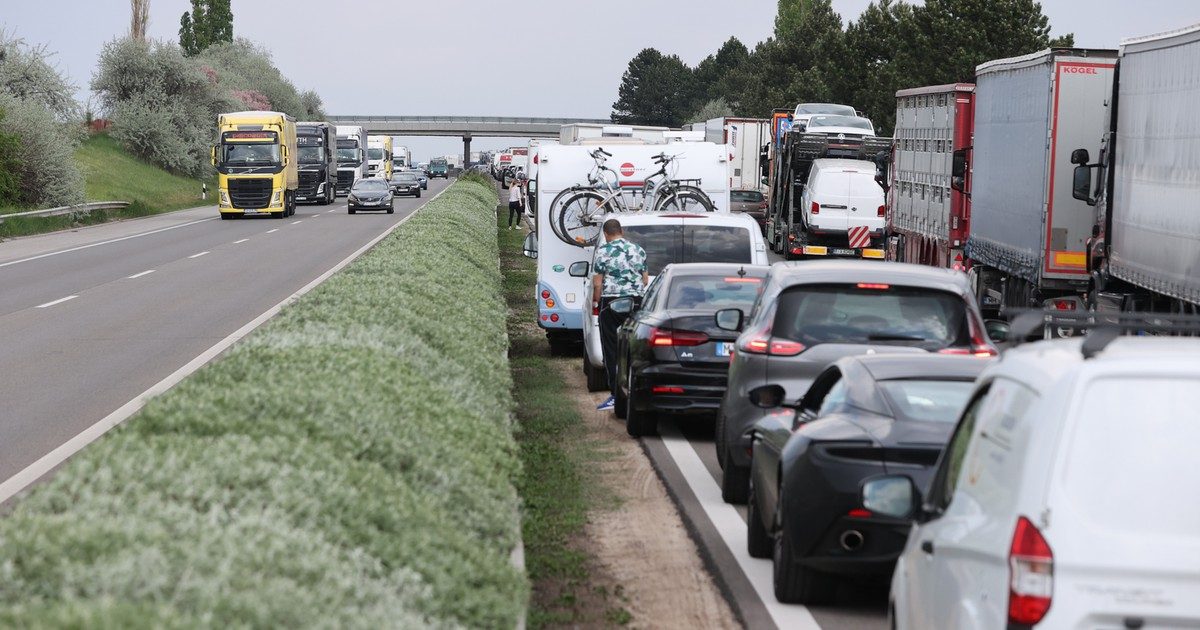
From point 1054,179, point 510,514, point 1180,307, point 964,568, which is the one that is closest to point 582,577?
point 510,514

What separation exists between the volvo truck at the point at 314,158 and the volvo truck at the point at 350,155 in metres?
11.3

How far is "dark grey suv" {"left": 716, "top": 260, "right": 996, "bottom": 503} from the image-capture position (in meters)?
9.59

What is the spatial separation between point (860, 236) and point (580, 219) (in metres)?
16.3

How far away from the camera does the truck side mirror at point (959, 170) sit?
24.6m

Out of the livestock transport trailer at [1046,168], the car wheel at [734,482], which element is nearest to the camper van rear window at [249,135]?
the livestock transport trailer at [1046,168]

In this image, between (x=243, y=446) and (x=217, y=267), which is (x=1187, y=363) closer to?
(x=243, y=446)

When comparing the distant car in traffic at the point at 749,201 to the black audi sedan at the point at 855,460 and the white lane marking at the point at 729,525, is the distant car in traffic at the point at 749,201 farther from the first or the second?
the black audi sedan at the point at 855,460

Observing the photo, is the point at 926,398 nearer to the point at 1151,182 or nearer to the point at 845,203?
the point at 1151,182

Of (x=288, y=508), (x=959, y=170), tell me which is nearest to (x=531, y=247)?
(x=959, y=170)

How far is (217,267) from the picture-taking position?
A: 31.4 meters

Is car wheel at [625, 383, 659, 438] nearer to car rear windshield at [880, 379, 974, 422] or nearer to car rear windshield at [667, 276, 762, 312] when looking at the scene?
car rear windshield at [667, 276, 762, 312]

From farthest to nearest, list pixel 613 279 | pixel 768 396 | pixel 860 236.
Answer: pixel 860 236 → pixel 613 279 → pixel 768 396

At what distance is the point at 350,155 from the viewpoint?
81938 mm

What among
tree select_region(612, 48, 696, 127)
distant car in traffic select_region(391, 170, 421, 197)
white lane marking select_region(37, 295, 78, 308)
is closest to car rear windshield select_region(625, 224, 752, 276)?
white lane marking select_region(37, 295, 78, 308)
